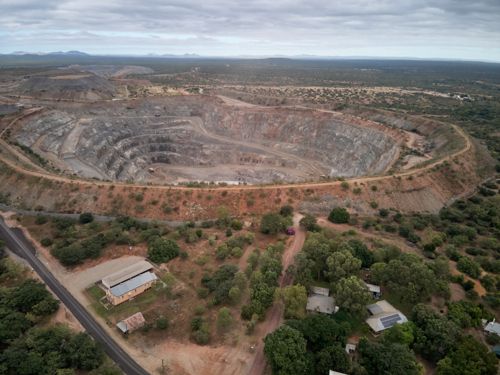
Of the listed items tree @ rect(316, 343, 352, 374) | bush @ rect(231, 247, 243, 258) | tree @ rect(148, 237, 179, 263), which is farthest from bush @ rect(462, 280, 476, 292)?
Result: tree @ rect(148, 237, 179, 263)

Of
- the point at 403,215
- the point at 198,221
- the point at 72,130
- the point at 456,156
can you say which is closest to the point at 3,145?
the point at 72,130

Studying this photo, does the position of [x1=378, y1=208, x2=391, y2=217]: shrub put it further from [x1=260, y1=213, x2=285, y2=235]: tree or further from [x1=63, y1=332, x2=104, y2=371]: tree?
[x1=63, y1=332, x2=104, y2=371]: tree

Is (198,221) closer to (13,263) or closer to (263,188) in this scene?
(263,188)

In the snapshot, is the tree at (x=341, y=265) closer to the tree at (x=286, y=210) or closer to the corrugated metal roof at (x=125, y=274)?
the tree at (x=286, y=210)

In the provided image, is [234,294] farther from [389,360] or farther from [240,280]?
[389,360]

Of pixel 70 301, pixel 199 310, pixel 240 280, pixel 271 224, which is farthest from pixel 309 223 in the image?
pixel 70 301

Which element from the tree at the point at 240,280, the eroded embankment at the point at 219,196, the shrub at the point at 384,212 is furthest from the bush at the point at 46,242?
the shrub at the point at 384,212
